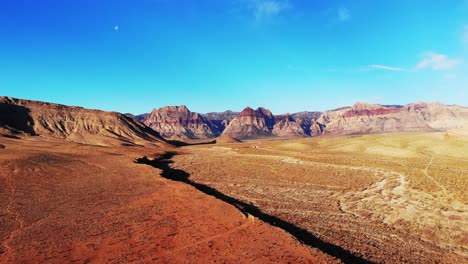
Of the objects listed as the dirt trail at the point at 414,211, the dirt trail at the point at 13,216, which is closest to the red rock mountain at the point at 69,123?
the dirt trail at the point at 13,216

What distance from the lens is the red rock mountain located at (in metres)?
92.2

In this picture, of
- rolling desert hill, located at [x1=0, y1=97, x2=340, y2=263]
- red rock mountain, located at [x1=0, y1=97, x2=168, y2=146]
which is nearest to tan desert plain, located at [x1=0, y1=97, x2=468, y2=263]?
rolling desert hill, located at [x1=0, y1=97, x2=340, y2=263]

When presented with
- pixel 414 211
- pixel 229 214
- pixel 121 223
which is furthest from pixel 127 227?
pixel 414 211

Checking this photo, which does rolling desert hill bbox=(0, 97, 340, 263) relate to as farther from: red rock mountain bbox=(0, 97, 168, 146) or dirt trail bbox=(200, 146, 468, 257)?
red rock mountain bbox=(0, 97, 168, 146)

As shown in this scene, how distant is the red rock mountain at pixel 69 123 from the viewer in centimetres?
9225

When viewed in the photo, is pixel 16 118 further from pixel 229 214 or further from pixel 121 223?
pixel 229 214

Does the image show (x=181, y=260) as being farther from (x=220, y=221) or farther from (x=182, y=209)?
(x=182, y=209)

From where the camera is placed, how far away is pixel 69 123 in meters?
106

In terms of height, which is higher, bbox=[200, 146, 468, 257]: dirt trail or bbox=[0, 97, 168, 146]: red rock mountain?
bbox=[0, 97, 168, 146]: red rock mountain

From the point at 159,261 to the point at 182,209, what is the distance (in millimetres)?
7754

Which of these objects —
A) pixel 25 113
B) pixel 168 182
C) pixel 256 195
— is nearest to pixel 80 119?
pixel 25 113

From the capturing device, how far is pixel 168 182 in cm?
2914

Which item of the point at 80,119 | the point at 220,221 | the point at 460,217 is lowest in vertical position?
the point at 460,217

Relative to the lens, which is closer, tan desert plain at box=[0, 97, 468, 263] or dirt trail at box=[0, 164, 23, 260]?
tan desert plain at box=[0, 97, 468, 263]
